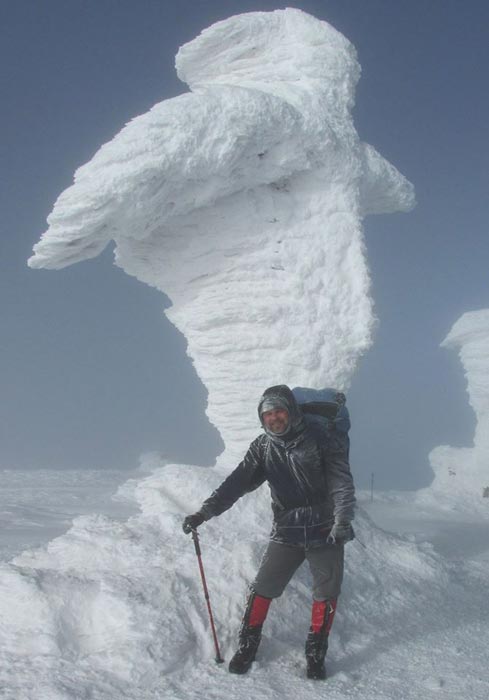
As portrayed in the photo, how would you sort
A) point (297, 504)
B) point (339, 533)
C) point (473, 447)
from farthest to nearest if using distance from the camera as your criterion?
point (473, 447) → point (297, 504) → point (339, 533)

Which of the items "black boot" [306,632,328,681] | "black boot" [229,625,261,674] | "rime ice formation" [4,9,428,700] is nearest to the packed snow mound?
"rime ice formation" [4,9,428,700]

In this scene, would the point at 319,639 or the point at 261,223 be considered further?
the point at 261,223

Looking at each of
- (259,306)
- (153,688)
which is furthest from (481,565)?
(153,688)

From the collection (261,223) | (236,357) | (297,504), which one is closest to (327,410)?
(297,504)

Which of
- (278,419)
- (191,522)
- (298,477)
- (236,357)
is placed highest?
(236,357)

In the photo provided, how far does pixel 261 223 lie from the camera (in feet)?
22.9

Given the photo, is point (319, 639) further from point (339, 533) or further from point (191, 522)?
point (191, 522)

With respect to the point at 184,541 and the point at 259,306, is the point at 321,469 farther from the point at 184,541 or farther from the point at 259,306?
the point at 259,306

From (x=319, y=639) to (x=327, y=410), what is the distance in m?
1.58

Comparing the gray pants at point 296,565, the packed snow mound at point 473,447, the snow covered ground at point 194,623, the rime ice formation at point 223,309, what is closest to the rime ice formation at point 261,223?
the rime ice formation at point 223,309

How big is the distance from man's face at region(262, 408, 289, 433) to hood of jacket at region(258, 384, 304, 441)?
0.02 m

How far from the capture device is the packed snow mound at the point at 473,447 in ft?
57.1

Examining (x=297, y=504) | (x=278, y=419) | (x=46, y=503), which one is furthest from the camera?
(x=46, y=503)

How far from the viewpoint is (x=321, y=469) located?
3727 mm
